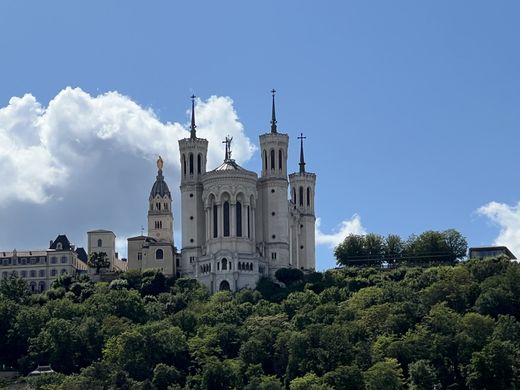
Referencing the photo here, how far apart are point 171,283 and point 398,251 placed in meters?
27.7

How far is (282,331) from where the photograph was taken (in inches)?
5586

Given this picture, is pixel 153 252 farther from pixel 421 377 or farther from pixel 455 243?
pixel 421 377

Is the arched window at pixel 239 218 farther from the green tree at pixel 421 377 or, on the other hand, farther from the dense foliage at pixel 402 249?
the green tree at pixel 421 377

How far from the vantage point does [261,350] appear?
453 ft

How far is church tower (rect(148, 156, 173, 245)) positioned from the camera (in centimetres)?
19300

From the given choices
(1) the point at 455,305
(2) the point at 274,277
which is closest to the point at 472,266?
(1) the point at 455,305

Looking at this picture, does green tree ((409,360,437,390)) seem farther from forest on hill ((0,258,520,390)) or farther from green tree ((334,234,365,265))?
→ green tree ((334,234,365,265))

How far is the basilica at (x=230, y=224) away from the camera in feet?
547

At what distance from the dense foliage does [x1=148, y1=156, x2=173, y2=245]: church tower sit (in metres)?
26.0

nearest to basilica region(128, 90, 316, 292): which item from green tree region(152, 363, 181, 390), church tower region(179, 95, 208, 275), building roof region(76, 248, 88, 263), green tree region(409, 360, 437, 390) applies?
church tower region(179, 95, 208, 275)

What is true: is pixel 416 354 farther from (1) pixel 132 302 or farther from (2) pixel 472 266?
(1) pixel 132 302

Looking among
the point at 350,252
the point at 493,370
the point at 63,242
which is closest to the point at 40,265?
the point at 63,242

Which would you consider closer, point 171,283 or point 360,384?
point 360,384

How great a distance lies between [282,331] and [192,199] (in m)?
34.1
